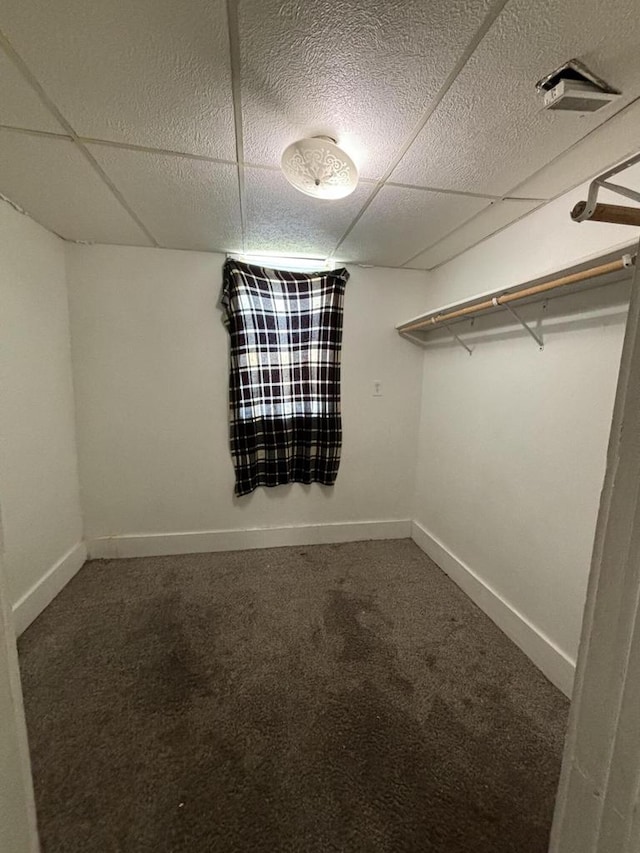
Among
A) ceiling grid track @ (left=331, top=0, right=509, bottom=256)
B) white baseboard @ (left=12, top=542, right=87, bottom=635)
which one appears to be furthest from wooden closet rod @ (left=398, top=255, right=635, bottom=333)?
white baseboard @ (left=12, top=542, right=87, bottom=635)

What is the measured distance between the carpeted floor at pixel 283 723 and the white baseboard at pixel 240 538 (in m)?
0.31

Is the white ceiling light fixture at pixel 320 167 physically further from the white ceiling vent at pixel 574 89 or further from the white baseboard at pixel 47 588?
the white baseboard at pixel 47 588

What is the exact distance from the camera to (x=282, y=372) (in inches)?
97.3

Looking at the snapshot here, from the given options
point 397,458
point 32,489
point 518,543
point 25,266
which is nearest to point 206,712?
point 32,489

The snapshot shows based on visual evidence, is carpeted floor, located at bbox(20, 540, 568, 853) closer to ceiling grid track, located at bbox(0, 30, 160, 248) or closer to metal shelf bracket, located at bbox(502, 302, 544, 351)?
metal shelf bracket, located at bbox(502, 302, 544, 351)

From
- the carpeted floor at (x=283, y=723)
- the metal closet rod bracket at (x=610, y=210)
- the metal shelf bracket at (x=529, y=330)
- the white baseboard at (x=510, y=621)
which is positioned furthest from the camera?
the metal shelf bracket at (x=529, y=330)

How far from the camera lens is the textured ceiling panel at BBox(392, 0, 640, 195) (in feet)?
2.54

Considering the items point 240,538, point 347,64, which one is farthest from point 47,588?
point 347,64

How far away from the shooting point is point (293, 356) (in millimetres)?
2488

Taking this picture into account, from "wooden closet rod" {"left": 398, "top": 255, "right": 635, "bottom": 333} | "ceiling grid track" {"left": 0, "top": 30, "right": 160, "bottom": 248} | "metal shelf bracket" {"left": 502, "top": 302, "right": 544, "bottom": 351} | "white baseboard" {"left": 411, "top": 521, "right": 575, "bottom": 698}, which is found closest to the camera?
"ceiling grid track" {"left": 0, "top": 30, "right": 160, "bottom": 248}

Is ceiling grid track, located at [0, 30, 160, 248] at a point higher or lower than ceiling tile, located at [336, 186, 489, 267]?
lower

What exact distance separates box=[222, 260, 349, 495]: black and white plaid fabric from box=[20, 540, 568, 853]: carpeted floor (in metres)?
0.89

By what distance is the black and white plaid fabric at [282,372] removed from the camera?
236 cm

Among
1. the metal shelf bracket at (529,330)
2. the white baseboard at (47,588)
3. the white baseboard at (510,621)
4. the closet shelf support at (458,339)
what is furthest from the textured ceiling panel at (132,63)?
the white baseboard at (510,621)
